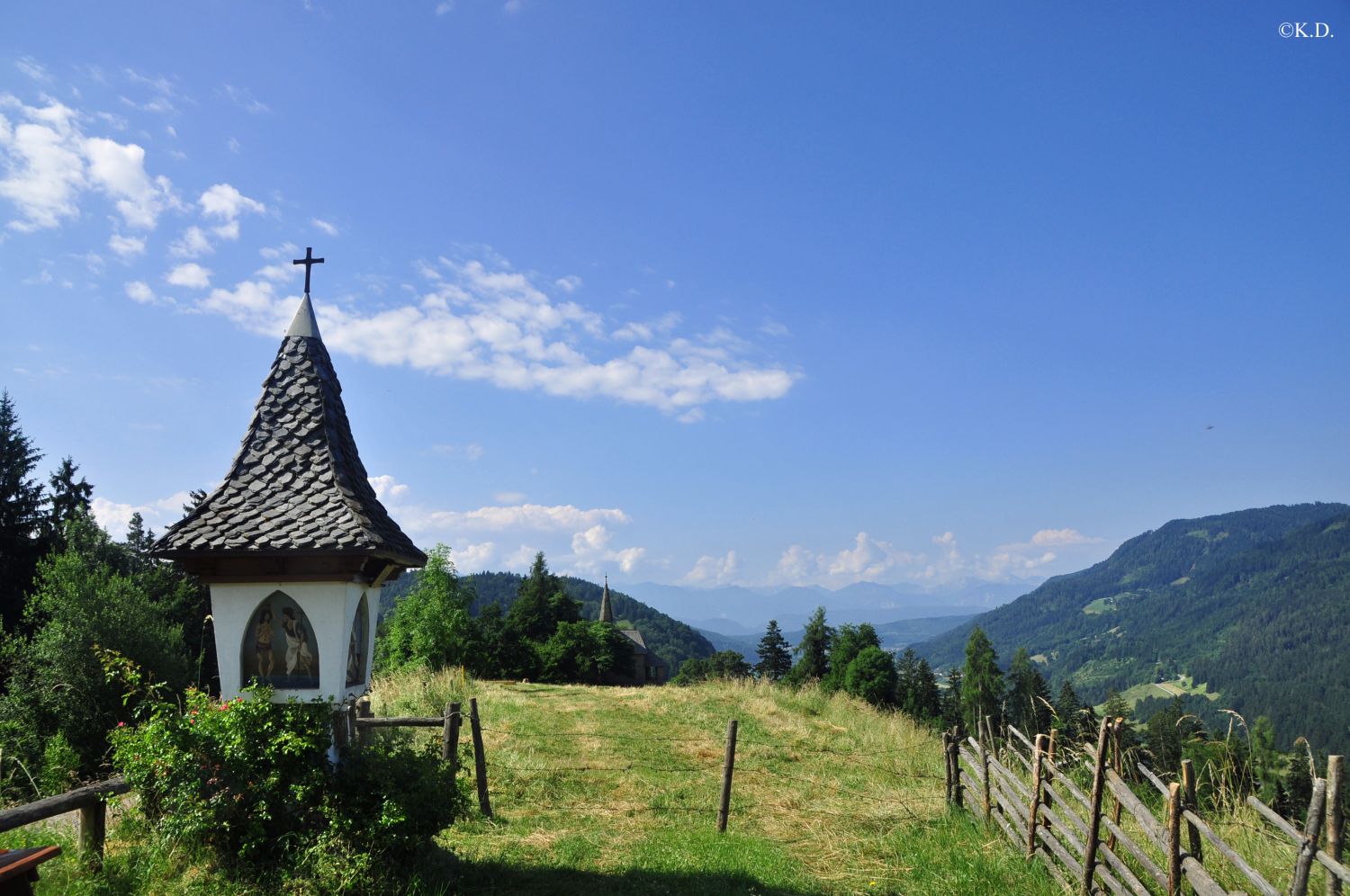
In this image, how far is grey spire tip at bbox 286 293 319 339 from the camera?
820 centimetres

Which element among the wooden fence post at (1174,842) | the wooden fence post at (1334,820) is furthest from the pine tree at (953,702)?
the wooden fence post at (1334,820)

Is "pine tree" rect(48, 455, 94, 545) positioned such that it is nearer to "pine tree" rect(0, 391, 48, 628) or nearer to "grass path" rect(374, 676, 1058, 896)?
"pine tree" rect(0, 391, 48, 628)

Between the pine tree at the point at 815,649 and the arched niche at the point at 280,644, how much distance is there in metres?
51.9

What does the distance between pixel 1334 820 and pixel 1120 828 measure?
2.22 meters

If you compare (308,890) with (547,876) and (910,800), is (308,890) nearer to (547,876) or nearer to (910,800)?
(547,876)

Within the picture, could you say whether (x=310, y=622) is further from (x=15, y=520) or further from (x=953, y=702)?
(x=953, y=702)

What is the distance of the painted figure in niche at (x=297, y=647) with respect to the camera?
702 cm

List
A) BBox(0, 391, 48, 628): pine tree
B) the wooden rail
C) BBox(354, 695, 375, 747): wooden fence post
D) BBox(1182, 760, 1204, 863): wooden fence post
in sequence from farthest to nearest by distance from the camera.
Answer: BBox(0, 391, 48, 628): pine tree → BBox(354, 695, 375, 747): wooden fence post → the wooden rail → BBox(1182, 760, 1204, 863): wooden fence post

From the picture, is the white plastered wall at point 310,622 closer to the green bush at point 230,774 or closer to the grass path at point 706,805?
the green bush at point 230,774

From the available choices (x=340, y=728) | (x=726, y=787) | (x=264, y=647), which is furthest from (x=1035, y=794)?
(x=264, y=647)

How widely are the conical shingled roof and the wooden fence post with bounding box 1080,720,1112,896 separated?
6159 millimetres

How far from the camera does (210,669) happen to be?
35562 millimetres

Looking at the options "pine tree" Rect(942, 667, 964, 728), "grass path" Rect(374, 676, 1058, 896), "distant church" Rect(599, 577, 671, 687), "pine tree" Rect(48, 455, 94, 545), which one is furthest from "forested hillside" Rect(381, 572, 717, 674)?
"grass path" Rect(374, 676, 1058, 896)

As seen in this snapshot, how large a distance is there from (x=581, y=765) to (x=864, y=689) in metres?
38.5
